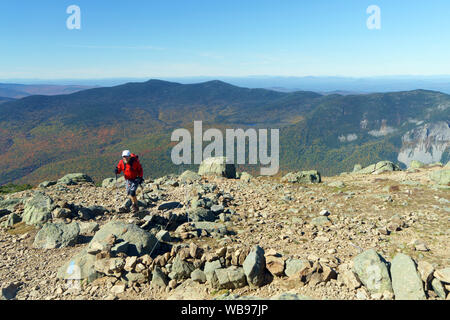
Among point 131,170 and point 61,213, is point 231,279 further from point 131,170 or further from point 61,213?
point 61,213

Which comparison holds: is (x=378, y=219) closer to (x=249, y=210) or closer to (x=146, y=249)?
(x=249, y=210)

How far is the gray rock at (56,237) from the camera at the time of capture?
9.73 meters

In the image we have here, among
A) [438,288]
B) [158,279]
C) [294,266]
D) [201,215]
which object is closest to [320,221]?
[294,266]

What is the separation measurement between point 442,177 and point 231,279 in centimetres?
1642

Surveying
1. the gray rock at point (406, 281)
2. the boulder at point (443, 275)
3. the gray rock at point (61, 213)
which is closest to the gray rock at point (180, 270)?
the gray rock at point (406, 281)

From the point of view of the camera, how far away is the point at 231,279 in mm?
7410

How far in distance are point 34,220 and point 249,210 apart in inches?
366

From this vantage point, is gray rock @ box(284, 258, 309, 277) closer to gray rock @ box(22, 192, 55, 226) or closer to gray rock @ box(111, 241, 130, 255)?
gray rock @ box(111, 241, 130, 255)

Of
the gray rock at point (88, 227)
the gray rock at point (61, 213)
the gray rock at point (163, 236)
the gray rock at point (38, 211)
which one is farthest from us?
the gray rock at point (61, 213)

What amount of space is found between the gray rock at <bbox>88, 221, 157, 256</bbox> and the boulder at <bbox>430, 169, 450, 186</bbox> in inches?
673

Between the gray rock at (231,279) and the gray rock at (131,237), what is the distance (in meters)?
2.75

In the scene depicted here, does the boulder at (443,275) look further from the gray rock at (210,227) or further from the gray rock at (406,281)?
the gray rock at (210,227)

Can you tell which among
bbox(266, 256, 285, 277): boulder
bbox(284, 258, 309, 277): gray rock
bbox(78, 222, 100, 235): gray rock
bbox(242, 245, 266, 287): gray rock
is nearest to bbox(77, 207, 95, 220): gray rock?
bbox(78, 222, 100, 235): gray rock
